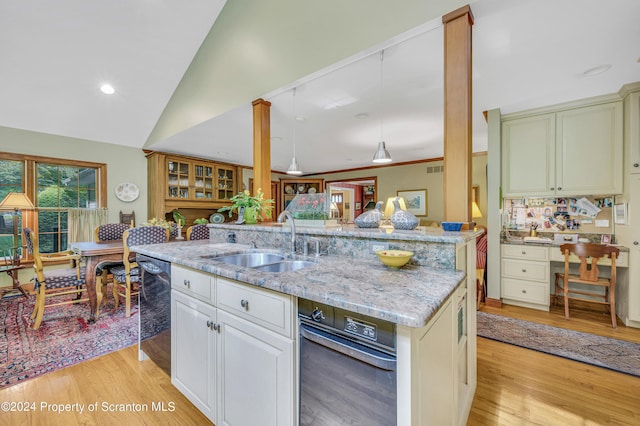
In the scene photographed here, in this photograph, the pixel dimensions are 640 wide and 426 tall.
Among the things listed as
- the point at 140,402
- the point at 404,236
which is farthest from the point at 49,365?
the point at 404,236

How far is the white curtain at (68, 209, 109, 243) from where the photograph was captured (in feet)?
14.6

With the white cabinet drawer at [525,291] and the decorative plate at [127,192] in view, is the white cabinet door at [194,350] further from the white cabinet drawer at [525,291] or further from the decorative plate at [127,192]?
the decorative plate at [127,192]

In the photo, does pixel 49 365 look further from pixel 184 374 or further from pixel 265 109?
pixel 265 109

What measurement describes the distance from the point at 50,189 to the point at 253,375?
5.17 meters

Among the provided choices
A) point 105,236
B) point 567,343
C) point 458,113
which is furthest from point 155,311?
point 567,343

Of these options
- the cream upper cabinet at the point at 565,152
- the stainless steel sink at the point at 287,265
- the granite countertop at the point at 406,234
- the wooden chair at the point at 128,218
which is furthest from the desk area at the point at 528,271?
the wooden chair at the point at 128,218

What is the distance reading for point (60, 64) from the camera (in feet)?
11.0

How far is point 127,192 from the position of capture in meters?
4.95

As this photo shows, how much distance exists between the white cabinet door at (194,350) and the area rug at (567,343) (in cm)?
243

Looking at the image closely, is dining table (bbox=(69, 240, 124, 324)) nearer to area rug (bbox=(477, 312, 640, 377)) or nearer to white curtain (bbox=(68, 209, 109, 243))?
white curtain (bbox=(68, 209, 109, 243))

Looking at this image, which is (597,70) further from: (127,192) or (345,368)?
(127,192)

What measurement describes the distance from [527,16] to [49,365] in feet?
13.8

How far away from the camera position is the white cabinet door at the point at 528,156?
10.6 feet

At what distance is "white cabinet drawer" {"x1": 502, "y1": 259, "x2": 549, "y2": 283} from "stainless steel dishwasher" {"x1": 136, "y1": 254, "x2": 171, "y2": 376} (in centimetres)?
363
